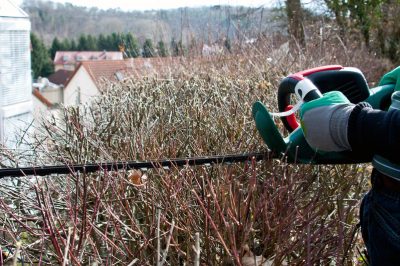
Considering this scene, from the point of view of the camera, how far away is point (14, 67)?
7.19 meters

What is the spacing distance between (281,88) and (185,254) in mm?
759

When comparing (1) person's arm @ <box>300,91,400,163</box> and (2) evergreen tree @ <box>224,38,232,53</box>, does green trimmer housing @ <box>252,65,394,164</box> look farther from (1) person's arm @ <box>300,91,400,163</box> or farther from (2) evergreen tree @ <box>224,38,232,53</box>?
(2) evergreen tree @ <box>224,38,232,53</box>

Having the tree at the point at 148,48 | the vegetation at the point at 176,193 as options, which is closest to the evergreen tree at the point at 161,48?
the tree at the point at 148,48

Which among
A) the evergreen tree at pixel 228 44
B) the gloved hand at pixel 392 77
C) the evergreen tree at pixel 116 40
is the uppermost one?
the gloved hand at pixel 392 77

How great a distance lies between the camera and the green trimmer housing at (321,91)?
2.00 m

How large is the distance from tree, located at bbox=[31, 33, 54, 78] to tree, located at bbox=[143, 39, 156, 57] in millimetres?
50025

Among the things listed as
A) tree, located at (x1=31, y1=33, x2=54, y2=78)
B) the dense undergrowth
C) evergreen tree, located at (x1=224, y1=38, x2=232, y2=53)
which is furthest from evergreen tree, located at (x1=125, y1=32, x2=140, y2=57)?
tree, located at (x1=31, y1=33, x2=54, y2=78)

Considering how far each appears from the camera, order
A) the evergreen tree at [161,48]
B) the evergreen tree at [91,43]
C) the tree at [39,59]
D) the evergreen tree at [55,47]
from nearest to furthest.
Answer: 1. the evergreen tree at [161,48]
2. the tree at [39,59]
3. the evergreen tree at [55,47]
4. the evergreen tree at [91,43]

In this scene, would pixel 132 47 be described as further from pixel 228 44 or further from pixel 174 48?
pixel 228 44

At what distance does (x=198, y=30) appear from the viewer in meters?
8.36

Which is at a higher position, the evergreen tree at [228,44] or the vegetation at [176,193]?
the evergreen tree at [228,44]

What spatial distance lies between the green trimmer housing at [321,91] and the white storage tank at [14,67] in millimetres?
5052

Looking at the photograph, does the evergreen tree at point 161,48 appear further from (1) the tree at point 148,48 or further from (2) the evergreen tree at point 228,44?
(2) the evergreen tree at point 228,44

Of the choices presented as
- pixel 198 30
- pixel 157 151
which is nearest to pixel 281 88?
pixel 157 151
